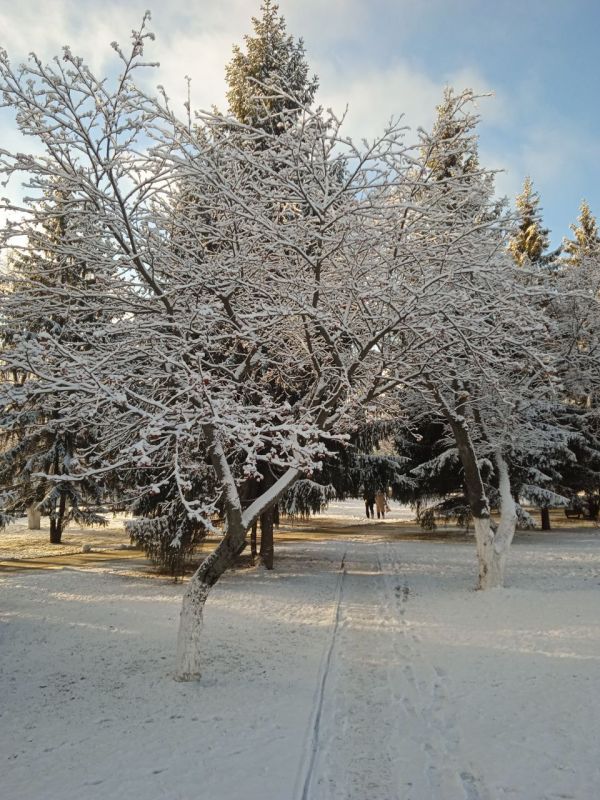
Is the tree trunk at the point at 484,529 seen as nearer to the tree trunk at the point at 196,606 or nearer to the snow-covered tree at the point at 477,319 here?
the snow-covered tree at the point at 477,319

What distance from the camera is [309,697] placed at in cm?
615

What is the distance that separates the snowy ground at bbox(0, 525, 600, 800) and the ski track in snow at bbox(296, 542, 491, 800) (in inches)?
0.8

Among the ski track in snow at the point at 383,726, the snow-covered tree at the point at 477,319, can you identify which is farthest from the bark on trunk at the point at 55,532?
the ski track in snow at the point at 383,726

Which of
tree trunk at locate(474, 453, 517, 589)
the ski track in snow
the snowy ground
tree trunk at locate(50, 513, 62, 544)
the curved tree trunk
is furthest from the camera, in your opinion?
tree trunk at locate(50, 513, 62, 544)

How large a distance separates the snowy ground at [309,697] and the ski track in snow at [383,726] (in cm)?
2

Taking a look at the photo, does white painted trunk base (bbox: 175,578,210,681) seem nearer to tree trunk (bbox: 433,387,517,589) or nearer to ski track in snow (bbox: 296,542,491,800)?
ski track in snow (bbox: 296,542,491,800)

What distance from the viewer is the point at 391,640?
845cm

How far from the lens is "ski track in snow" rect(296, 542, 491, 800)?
4.29 metres

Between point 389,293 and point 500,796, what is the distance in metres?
4.59

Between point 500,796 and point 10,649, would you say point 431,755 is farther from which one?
point 10,649

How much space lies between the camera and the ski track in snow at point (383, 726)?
4.29 metres

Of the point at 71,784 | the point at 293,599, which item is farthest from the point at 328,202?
the point at 293,599

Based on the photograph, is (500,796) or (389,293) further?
(389,293)

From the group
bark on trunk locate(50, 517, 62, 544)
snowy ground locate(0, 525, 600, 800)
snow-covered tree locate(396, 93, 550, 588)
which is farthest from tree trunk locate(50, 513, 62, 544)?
snow-covered tree locate(396, 93, 550, 588)
